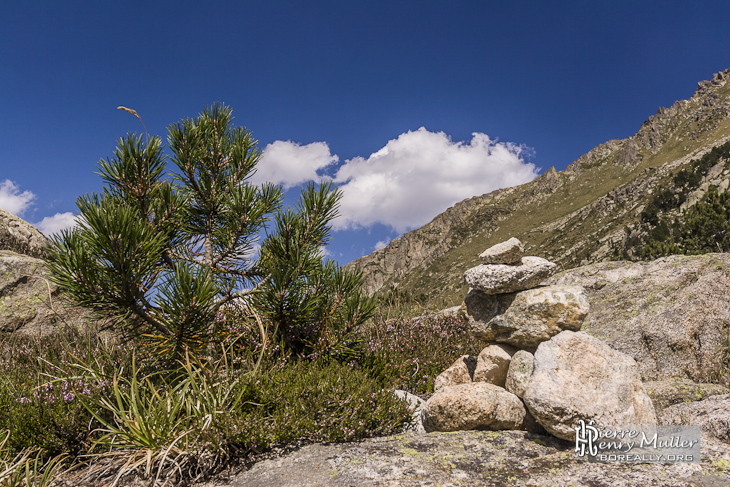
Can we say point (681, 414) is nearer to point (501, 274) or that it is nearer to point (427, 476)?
point (501, 274)

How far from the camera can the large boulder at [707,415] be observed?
10.5 feet

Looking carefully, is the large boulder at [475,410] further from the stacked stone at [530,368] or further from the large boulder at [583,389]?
the large boulder at [583,389]

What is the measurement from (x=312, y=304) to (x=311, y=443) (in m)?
1.39

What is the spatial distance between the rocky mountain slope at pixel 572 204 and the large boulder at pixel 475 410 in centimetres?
6587

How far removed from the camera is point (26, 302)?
7051 millimetres

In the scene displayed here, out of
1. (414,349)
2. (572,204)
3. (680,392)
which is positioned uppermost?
(572,204)

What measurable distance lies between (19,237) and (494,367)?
13076 mm

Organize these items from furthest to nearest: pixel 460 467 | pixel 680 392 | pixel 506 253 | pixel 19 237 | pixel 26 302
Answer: pixel 19 237 → pixel 26 302 → pixel 506 253 → pixel 680 392 → pixel 460 467

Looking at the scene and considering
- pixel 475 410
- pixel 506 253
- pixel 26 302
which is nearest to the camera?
pixel 475 410

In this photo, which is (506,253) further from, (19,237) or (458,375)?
(19,237)

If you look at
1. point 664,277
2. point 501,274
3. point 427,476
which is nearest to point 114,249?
point 427,476

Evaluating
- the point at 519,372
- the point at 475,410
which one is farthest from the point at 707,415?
the point at 475,410

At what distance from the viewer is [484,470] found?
2773mm

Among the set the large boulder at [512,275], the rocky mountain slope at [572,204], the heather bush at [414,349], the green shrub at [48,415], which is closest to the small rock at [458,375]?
the heather bush at [414,349]
